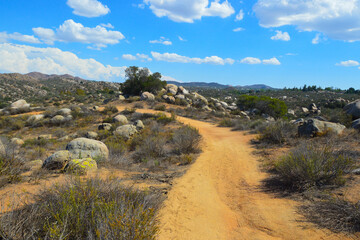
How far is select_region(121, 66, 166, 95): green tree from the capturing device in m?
31.3

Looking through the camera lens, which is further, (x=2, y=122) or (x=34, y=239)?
(x=2, y=122)

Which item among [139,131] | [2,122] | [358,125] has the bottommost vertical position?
[2,122]

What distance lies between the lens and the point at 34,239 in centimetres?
249

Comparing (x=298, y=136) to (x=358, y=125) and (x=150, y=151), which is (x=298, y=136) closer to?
(x=358, y=125)

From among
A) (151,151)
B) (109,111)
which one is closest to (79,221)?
(151,151)

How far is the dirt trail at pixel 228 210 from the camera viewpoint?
11.9 ft

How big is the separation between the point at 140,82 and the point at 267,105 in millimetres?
19596

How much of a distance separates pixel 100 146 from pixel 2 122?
15642 mm

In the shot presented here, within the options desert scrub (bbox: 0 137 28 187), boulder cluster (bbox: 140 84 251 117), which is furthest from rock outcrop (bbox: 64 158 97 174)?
boulder cluster (bbox: 140 84 251 117)

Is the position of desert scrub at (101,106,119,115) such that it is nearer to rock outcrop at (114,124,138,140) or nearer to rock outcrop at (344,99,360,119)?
rock outcrop at (114,124,138,140)

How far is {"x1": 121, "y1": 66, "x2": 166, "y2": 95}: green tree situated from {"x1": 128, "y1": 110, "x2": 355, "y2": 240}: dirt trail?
25.5 m

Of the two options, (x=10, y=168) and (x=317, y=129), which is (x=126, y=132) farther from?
(x=317, y=129)

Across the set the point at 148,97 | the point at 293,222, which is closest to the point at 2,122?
the point at 148,97

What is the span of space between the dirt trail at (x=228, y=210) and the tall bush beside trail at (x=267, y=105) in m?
21.2
